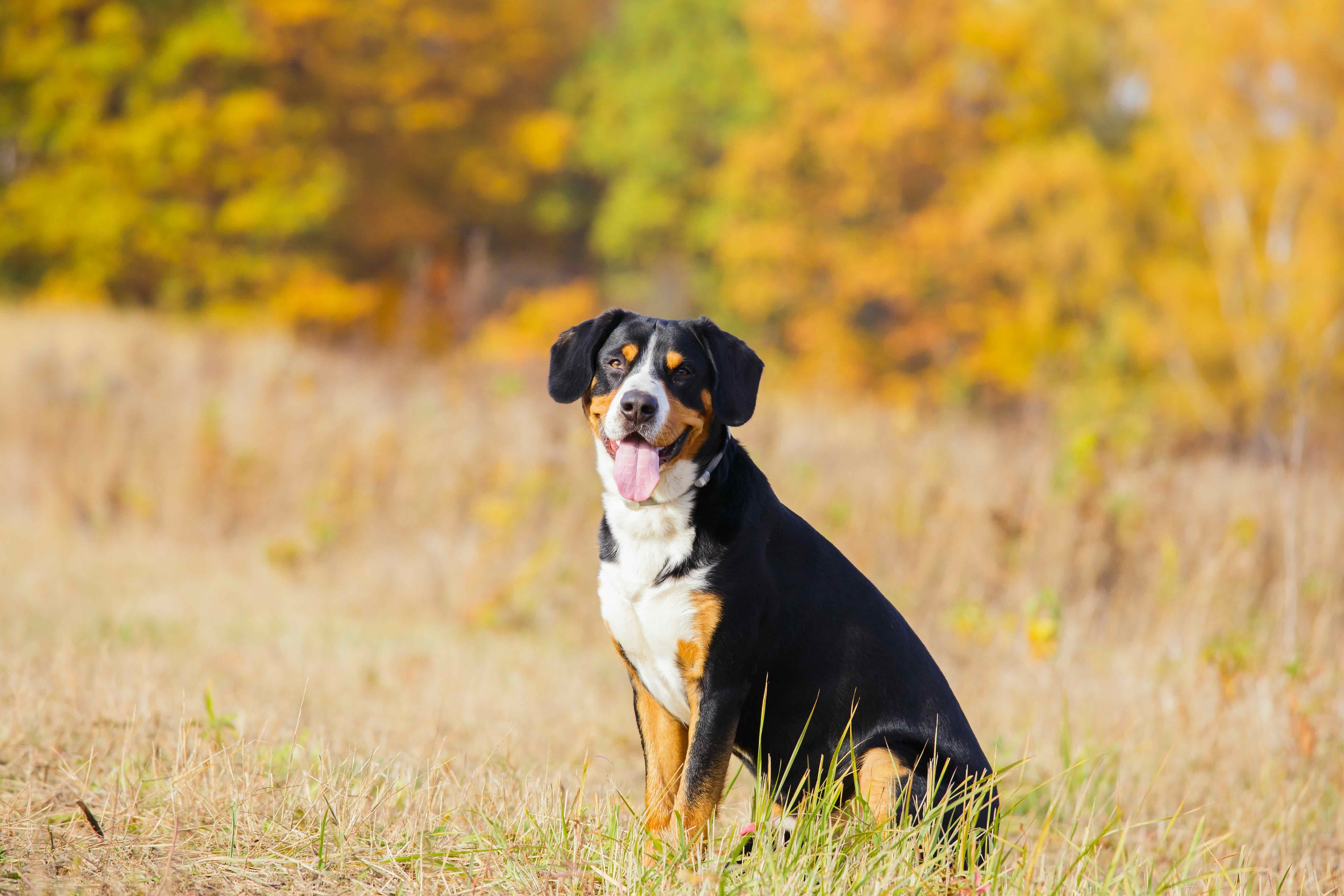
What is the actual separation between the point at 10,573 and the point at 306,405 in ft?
8.15

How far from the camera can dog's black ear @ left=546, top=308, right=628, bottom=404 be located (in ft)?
9.86

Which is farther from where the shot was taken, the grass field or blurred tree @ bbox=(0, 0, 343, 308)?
blurred tree @ bbox=(0, 0, 343, 308)

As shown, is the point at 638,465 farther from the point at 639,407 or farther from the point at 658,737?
the point at 658,737

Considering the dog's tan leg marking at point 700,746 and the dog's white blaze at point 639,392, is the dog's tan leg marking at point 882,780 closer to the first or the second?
the dog's tan leg marking at point 700,746

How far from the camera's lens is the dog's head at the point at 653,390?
275cm

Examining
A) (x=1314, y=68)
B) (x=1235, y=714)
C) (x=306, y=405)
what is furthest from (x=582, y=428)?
(x=1314, y=68)

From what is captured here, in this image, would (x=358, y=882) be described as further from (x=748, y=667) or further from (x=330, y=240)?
(x=330, y=240)

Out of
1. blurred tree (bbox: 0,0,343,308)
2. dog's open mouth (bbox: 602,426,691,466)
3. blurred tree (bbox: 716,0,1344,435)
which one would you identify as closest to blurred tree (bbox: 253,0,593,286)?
blurred tree (bbox: 0,0,343,308)

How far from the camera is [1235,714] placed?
172 inches

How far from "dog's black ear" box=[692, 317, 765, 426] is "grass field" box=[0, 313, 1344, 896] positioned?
1.05 metres

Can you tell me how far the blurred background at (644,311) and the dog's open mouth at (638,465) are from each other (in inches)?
37.1

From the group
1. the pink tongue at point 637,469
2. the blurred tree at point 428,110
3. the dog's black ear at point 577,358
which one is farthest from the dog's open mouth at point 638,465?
the blurred tree at point 428,110

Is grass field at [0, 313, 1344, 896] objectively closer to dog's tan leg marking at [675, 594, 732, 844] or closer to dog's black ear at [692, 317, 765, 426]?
dog's tan leg marking at [675, 594, 732, 844]

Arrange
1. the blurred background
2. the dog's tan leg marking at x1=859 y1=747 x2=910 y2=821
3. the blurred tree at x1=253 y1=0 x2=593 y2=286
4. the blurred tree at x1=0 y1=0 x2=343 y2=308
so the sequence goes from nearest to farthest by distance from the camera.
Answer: the dog's tan leg marking at x1=859 y1=747 x2=910 y2=821 → the blurred background → the blurred tree at x1=0 y1=0 x2=343 y2=308 → the blurred tree at x1=253 y1=0 x2=593 y2=286
